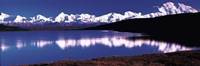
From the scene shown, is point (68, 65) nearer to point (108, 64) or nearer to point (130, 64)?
point (108, 64)

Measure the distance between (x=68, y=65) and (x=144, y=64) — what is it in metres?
8.54

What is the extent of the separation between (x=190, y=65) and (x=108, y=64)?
901 centimetres

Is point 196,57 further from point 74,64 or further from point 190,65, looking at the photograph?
point 74,64

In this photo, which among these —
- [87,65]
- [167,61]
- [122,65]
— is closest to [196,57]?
[167,61]

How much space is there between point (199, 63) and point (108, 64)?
33.9 ft

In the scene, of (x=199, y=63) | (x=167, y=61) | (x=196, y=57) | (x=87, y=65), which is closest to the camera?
(x=87, y=65)

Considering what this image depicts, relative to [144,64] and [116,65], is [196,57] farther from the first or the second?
[116,65]

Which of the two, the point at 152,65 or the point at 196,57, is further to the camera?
the point at 196,57

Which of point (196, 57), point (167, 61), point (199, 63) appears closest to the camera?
point (199, 63)

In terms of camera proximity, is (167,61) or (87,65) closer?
(87,65)

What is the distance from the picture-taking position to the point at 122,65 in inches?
1425

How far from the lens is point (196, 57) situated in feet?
144

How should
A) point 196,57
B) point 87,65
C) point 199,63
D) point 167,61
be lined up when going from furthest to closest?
point 196,57
point 167,61
point 199,63
point 87,65

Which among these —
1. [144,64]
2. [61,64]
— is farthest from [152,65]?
[61,64]
